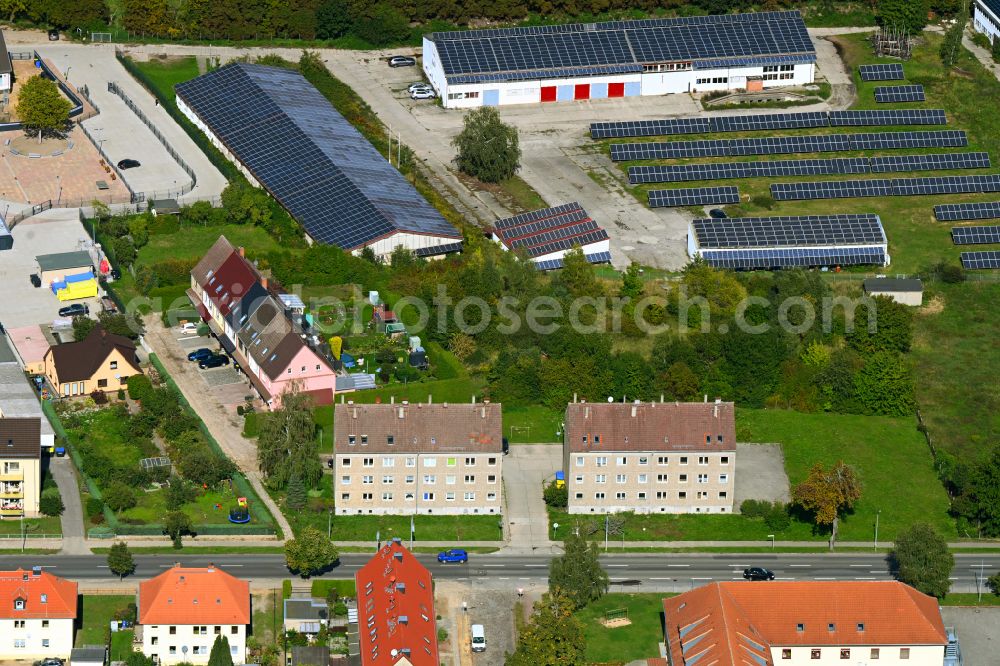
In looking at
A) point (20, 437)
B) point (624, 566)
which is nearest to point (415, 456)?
point (624, 566)

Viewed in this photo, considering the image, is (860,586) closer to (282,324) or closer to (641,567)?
(641,567)

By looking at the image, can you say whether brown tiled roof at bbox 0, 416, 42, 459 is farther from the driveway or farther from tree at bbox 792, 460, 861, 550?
tree at bbox 792, 460, 861, 550

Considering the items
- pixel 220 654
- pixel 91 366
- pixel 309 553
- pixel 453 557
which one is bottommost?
pixel 220 654

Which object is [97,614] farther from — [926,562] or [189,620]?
[926,562]

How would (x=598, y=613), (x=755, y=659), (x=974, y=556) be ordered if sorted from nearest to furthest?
(x=755, y=659), (x=598, y=613), (x=974, y=556)

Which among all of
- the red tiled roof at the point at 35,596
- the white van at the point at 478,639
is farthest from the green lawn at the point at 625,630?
the red tiled roof at the point at 35,596

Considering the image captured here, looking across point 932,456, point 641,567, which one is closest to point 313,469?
point 641,567
